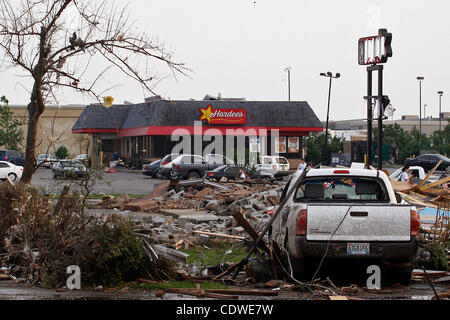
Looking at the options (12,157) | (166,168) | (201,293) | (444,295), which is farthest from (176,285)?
(12,157)

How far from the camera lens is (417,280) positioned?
34.2ft

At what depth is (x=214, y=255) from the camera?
13328mm

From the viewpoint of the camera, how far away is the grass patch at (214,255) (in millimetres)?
12109

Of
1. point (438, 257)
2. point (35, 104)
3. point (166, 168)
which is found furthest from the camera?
point (166, 168)

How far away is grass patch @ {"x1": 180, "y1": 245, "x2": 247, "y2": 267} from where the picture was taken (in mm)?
12109

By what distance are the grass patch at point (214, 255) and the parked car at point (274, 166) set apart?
2820 cm

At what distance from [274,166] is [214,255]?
3159 centimetres

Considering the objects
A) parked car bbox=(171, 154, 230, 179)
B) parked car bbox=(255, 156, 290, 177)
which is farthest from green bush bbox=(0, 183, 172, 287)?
parked car bbox=(255, 156, 290, 177)

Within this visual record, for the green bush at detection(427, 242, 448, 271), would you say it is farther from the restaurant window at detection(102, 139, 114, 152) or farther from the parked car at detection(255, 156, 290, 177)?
the restaurant window at detection(102, 139, 114, 152)

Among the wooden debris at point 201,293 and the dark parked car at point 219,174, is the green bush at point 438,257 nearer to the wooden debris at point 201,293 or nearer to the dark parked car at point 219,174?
the wooden debris at point 201,293

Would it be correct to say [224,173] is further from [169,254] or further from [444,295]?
[444,295]

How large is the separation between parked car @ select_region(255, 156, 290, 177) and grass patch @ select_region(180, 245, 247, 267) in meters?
28.2

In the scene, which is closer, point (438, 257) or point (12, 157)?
point (438, 257)
